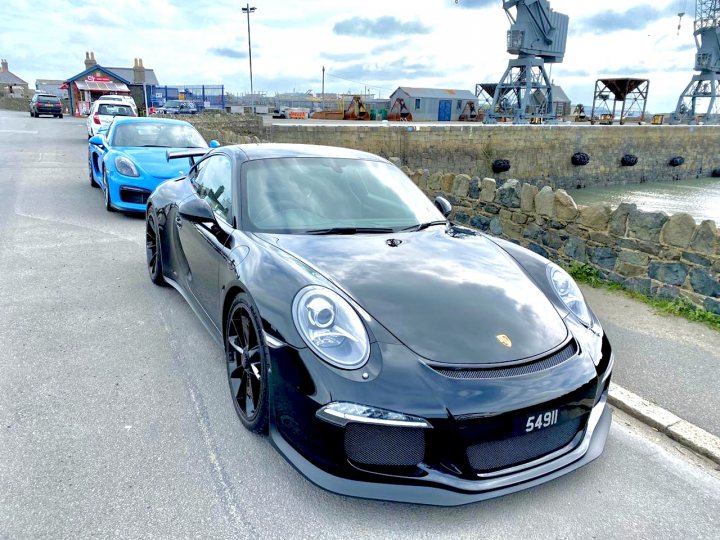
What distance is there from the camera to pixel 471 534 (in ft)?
6.88

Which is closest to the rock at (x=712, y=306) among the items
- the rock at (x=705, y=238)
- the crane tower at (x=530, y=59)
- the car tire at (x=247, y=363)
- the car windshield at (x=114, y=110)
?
the rock at (x=705, y=238)

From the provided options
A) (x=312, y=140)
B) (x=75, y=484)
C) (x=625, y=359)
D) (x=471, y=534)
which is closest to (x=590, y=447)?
(x=471, y=534)

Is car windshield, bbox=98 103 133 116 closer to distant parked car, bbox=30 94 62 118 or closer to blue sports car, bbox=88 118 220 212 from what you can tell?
blue sports car, bbox=88 118 220 212

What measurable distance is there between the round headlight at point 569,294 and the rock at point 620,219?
257 cm

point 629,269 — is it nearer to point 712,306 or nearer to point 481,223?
point 712,306

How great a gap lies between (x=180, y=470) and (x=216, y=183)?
2.06m

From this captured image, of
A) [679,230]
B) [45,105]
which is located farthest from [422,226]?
[45,105]

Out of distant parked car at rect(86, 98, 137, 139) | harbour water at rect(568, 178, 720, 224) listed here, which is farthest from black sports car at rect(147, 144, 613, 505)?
harbour water at rect(568, 178, 720, 224)

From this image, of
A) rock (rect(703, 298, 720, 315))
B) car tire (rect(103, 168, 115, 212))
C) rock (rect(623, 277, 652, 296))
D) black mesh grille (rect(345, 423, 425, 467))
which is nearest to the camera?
black mesh grille (rect(345, 423, 425, 467))

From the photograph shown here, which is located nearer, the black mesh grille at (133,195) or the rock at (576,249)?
the rock at (576,249)

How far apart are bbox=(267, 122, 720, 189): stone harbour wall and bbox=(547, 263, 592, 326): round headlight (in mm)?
17131

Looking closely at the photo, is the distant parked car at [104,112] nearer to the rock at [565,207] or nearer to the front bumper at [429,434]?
the rock at [565,207]

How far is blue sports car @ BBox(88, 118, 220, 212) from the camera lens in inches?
289

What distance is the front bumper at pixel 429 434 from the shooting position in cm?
198
